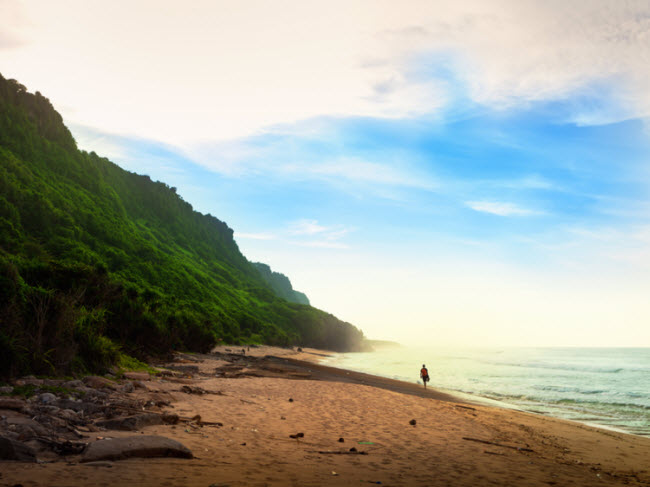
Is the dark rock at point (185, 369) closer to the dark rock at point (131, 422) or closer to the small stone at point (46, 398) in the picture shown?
the small stone at point (46, 398)

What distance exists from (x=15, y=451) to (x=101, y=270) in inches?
661

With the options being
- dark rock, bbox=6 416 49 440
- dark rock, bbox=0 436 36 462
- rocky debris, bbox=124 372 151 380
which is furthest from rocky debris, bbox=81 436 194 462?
rocky debris, bbox=124 372 151 380

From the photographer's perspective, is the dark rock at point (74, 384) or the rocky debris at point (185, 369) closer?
the dark rock at point (74, 384)

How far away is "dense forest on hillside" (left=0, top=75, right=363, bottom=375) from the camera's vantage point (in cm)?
1273

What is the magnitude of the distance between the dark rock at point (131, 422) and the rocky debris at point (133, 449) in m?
1.59

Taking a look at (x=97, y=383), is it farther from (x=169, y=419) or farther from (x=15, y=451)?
(x=15, y=451)

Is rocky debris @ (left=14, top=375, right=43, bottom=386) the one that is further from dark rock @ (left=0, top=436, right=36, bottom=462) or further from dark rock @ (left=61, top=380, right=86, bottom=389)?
dark rock @ (left=0, top=436, right=36, bottom=462)

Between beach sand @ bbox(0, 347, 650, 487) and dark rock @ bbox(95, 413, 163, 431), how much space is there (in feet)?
0.72

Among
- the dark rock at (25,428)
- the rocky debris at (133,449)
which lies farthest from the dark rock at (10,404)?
the rocky debris at (133,449)

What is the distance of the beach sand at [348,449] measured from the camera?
6.25 meters

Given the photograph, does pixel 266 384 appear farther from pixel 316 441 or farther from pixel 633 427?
pixel 633 427

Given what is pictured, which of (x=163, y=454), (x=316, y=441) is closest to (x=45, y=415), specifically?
(x=163, y=454)

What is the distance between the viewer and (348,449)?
30.5 feet

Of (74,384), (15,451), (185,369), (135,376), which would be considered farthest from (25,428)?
(185,369)
